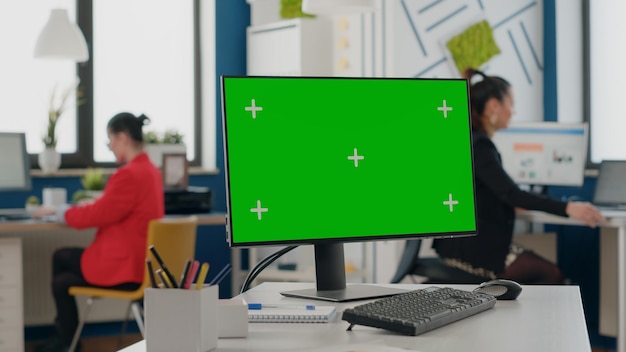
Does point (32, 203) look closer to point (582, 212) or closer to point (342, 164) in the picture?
point (582, 212)

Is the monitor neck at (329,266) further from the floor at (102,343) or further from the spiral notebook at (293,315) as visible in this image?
the floor at (102,343)

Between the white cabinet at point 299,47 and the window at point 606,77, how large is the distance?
1459 millimetres

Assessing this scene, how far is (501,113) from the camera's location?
3.67 meters

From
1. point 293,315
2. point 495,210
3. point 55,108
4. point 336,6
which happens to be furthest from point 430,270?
point 55,108

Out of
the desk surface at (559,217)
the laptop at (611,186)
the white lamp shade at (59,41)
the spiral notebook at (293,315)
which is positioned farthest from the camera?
the white lamp shade at (59,41)

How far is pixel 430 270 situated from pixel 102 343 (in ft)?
7.29

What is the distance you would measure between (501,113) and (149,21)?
271cm

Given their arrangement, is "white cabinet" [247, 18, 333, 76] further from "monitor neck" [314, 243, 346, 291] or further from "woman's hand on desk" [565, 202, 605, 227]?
"monitor neck" [314, 243, 346, 291]

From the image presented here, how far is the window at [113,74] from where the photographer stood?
207 inches

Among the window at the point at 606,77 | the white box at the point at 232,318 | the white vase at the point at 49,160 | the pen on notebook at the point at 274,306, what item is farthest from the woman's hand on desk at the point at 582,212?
the white vase at the point at 49,160

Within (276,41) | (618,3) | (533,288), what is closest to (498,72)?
(618,3)

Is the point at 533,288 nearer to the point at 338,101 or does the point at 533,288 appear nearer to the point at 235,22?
the point at 338,101

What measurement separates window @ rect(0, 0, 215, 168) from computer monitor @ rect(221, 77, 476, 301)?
3633 millimetres

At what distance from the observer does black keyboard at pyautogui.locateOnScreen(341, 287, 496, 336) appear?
1570mm
